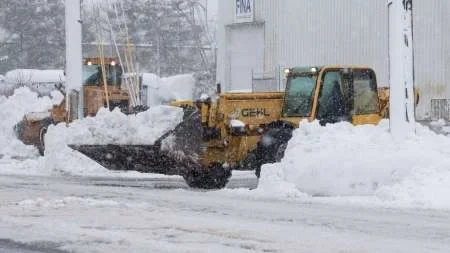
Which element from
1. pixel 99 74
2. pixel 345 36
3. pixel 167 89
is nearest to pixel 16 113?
pixel 99 74

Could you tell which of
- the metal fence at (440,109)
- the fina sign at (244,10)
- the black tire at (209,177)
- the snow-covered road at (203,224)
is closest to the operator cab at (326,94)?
the black tire at (209,177)

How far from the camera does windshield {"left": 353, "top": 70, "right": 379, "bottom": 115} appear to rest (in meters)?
18.5

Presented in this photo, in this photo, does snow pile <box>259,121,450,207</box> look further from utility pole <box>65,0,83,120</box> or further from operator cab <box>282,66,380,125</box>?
utility pole <box>65,0,83,120</box>

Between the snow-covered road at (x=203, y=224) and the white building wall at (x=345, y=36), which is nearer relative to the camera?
the snow-covered road at (x=203, y=224)

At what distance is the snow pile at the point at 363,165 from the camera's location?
1475cm

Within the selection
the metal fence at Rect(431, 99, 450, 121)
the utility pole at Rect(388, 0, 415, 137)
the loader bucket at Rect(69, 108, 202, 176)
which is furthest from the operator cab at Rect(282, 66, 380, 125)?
the metal fence at Rect(431, 99, 450, 121)

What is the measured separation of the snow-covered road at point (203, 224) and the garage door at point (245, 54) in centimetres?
2946

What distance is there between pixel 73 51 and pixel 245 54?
21759mm

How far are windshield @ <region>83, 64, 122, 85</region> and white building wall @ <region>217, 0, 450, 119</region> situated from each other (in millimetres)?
13423

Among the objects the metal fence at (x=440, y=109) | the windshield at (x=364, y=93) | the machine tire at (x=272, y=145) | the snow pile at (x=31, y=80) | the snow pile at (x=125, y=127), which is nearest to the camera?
the machine tire at (x=272, y=145)

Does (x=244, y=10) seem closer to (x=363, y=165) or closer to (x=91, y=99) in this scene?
(x=91, y=99)

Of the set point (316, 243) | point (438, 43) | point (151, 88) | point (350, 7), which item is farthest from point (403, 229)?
point (151, 88)

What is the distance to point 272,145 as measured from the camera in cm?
1745

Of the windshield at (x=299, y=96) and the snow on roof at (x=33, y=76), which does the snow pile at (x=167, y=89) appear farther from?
the windshield at (x=299, y=96)
